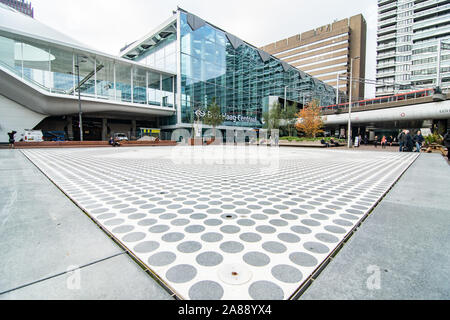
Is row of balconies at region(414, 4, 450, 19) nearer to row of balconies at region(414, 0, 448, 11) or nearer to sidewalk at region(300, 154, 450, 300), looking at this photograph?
row of balconies at region(414, 0, 448, 11)

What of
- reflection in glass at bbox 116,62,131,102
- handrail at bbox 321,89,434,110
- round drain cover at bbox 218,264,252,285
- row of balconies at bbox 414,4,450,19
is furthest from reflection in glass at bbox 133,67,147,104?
row of balconies at bbox 414,4,450,19

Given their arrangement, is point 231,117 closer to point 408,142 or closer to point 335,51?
point 408,142

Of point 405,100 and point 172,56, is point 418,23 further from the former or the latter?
point 172,56

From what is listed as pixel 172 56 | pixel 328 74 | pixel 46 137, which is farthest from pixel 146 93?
pixel 328 74

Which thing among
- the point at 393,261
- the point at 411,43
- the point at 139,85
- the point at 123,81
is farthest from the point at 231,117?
the point at 411,43

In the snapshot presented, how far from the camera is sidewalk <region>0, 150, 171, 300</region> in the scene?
1320 mm

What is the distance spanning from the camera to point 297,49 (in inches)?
3295

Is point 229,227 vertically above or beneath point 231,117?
beneath

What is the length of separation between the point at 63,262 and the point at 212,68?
38.2 meters

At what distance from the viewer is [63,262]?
1.65m

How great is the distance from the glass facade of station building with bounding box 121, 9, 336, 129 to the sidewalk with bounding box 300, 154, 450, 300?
105 feet

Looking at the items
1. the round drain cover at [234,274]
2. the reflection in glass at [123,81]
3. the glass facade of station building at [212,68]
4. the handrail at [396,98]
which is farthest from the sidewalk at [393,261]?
the reflection in glass at [123,81]

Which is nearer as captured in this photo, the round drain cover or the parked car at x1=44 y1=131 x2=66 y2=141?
the round drain cover
